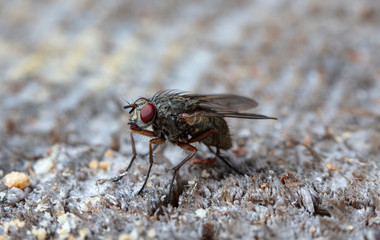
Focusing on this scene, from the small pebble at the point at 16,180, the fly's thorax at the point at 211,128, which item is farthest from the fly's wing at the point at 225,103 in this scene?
the small pebble at the point at 16,180

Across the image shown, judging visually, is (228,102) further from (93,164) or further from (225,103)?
(93,164)

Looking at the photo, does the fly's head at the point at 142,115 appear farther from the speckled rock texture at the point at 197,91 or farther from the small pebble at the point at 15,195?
the small pebble at the point at 15,195

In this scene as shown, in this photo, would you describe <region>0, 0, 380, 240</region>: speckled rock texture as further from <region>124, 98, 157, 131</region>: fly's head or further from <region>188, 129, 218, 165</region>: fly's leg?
<region>124, 98, 157, 131</region>: fly's head

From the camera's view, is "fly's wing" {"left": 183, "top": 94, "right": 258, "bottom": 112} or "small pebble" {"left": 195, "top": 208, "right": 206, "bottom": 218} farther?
"fly's wing" {"left": 183, "top": 94, "right": 258, "bottom": 112}

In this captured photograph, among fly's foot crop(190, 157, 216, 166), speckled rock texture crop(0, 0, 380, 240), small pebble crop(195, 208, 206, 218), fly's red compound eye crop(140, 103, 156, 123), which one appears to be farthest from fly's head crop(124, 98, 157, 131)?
small pebble crop(195, 208, 206, 218)

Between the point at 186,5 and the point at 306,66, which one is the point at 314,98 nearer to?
the point at 306,66

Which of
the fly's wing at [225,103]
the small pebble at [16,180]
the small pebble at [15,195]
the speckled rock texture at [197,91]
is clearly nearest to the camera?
the speckled rock texture at [197,91]

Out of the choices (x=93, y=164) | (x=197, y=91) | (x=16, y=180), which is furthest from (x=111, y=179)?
(x=197, y=91)
